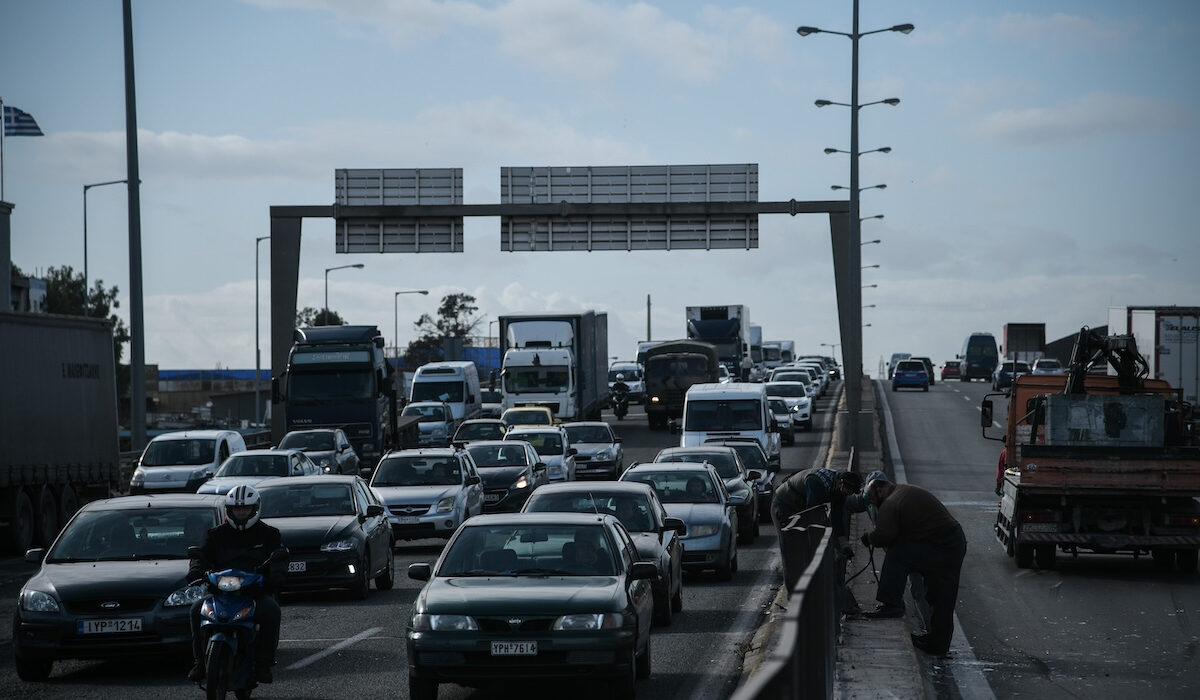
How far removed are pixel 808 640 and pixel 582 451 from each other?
32.6m

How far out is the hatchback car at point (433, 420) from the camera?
175ft

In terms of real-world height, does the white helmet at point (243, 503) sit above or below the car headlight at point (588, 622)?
above

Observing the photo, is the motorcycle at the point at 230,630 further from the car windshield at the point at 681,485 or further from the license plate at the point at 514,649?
the car windshield at the point at 681,485

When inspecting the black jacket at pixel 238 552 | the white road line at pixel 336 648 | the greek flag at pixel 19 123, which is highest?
the greek flag at pixel 19 123

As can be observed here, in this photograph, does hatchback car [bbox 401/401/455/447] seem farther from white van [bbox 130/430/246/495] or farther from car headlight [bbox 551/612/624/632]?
car headlight [bbox 551/612/624/632]

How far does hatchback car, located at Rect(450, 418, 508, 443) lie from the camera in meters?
42.4

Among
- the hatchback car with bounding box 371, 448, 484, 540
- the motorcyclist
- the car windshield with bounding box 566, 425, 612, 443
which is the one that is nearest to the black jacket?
the motorcyclist

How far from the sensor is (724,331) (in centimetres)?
6931

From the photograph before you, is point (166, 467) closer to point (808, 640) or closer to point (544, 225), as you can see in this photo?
point (544, 225)

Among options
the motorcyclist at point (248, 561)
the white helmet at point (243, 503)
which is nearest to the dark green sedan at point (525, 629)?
the motorcyclist at point (248, 561)

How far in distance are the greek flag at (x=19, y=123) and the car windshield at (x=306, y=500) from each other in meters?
35.5

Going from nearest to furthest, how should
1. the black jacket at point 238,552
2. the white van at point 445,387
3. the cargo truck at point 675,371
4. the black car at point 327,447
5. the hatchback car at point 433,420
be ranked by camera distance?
the black jacket at point 238,552
the black car at point 327,447
the hatchback car at point 433,420
the cargo truck at point 675,371
the white van at point 445,387

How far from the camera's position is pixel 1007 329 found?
89000 mm

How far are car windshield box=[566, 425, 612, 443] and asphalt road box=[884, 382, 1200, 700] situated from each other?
1480cm
